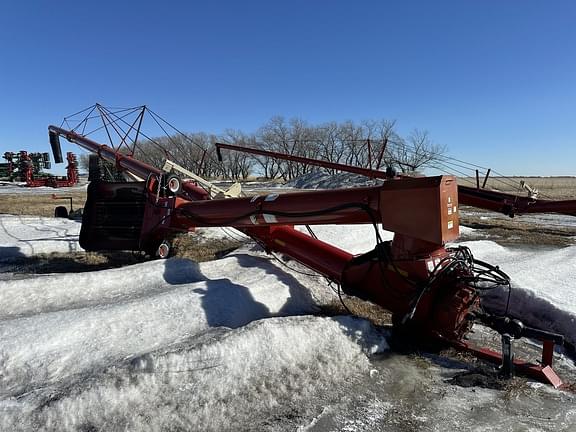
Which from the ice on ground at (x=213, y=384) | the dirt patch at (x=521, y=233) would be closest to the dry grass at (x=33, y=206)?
the ice on ground at (x=213, y=384)

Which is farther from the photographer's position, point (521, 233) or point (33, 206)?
point (33, 206)

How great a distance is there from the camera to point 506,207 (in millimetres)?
7234

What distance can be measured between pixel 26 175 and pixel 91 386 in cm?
4391

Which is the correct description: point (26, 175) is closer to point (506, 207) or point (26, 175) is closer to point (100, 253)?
point (100, 253)

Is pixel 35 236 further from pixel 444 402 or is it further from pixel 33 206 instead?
pixel 33 206

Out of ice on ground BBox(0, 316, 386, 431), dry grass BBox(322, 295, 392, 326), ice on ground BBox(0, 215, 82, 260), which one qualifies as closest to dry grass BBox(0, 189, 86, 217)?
ice on ground BBox(0, 215, 82, 260)

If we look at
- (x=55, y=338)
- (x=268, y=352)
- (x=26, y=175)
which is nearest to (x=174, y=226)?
(x=55, y=338)

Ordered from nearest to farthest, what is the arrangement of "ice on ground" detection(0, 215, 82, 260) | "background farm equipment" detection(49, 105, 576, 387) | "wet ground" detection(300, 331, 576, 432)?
1. "wet ground" detection(300, 331, 576, 432)
2. "background farm equipment" detection(49, 105, 576, 387)
3. "ice on ground" detection(0, 215, 82, 260)

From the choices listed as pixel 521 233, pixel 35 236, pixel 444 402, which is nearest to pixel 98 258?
pixel 35 236

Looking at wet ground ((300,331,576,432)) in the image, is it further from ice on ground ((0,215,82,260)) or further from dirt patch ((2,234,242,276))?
ice on ground ((0,215,82,260))

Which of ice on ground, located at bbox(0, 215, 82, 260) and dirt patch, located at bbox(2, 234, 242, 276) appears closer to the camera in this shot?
dirt patch, located at bbox(2, 234, 242, 276)

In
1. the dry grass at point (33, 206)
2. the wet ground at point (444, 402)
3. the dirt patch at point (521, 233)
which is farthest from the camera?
the dry grass at point (33, 206)

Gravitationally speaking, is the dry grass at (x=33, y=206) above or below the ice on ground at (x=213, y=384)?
above

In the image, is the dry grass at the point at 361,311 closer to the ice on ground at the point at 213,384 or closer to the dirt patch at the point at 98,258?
the ice on ground at the point at 213,384
